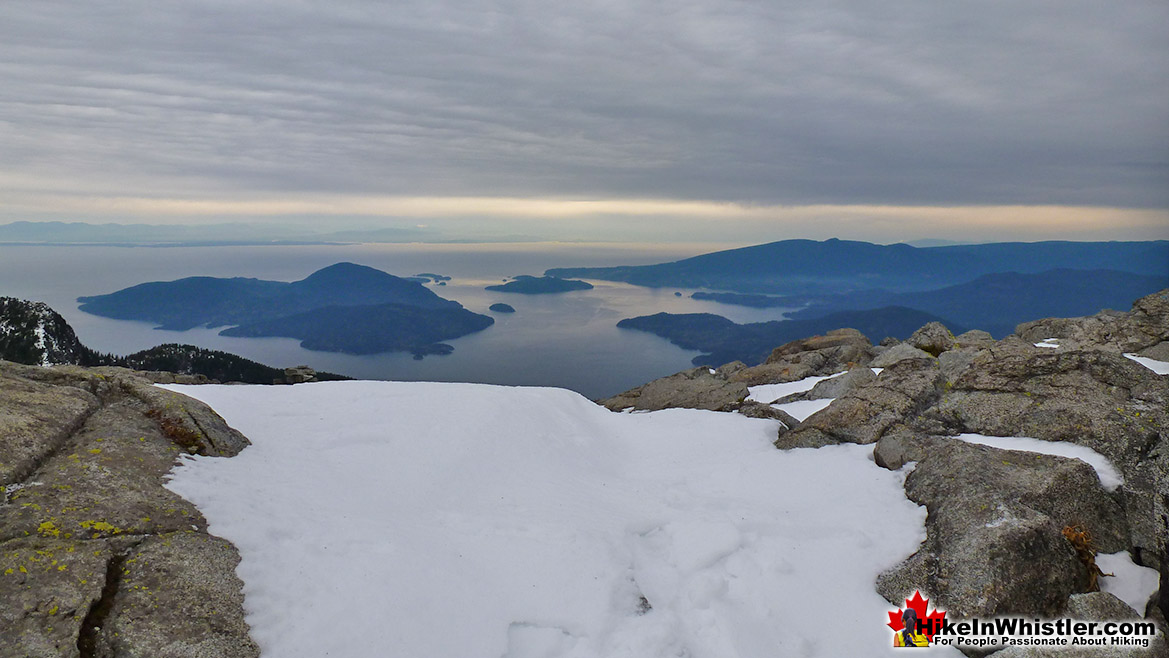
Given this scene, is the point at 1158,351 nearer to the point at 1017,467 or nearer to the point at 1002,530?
the point at 1017,467

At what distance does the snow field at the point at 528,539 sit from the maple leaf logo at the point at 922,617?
0.18 metres

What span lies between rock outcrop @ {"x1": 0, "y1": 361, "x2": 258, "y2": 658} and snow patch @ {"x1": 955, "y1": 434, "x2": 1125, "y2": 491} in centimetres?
1581

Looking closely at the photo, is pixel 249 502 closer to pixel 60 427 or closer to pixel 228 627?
pixel 228 627

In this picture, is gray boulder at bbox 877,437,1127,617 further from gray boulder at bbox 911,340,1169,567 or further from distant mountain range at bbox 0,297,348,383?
distant mountain range at bbox 0,297,348,383

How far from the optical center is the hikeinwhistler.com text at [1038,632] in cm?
766

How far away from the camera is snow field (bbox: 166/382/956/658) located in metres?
8.33

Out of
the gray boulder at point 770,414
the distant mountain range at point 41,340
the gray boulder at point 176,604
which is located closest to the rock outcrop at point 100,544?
the gray boulder at point 176,604

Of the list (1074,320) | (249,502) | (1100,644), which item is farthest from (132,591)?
(1074,320)

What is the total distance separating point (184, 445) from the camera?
37.5ft

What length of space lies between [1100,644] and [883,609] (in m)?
2.75

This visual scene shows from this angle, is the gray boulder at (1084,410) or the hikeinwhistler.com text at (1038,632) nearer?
the hikeinwhistler.com text at (1038,632)

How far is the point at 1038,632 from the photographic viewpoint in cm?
809

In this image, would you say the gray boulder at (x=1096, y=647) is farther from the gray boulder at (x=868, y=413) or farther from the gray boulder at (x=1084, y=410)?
the gray boulder at (x=868, y=413)

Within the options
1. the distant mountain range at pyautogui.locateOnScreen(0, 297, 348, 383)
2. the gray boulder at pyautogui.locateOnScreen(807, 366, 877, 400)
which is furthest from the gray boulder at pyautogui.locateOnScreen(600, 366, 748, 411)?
the distant mountain range at pyautogui.locateOnScreen(0, 297, 348, 383)
